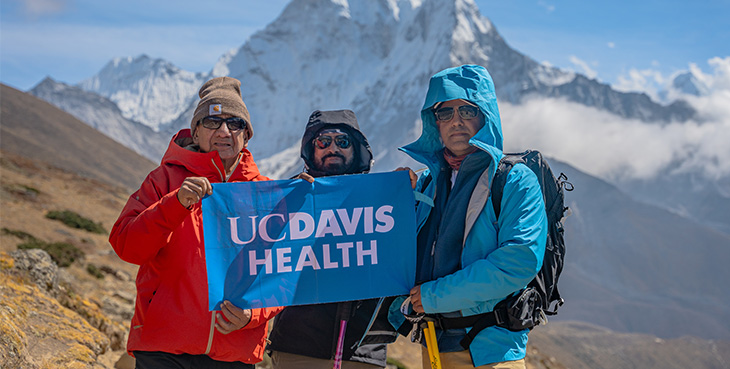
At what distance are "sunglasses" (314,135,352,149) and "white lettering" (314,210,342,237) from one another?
2.44 feet

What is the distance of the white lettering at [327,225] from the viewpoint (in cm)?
442

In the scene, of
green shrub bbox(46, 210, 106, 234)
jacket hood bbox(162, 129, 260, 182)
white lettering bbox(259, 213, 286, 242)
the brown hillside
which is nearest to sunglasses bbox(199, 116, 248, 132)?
jacket hood bbox(162, 129, 260, 182)

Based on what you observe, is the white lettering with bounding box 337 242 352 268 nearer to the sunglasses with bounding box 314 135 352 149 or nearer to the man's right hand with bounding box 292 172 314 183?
the man's right hand with bounding box 292 172 314 183

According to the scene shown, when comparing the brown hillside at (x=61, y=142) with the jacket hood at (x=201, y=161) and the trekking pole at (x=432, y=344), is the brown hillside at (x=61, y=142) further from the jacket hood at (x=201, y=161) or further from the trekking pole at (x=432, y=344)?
the trekking pole at (x=432, y=344)

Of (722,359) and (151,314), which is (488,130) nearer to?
(151,314)

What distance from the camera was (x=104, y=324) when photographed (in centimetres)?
773

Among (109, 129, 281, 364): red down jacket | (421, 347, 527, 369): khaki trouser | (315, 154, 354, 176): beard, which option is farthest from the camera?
(315, 154, 354, 176): beard

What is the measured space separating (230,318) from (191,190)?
85 cm

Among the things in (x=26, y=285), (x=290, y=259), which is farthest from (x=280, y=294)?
(x=26, y=285)

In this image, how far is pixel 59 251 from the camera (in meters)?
13.2

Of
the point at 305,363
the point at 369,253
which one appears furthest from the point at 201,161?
the point at 305,363

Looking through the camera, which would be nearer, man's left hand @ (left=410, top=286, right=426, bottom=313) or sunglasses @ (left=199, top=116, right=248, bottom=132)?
man's left hand @ (left=410, top=286, right=426, bottom=313)

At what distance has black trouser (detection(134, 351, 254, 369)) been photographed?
12.0 feet

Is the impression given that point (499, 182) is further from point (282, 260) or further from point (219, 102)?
point (219, 102)
